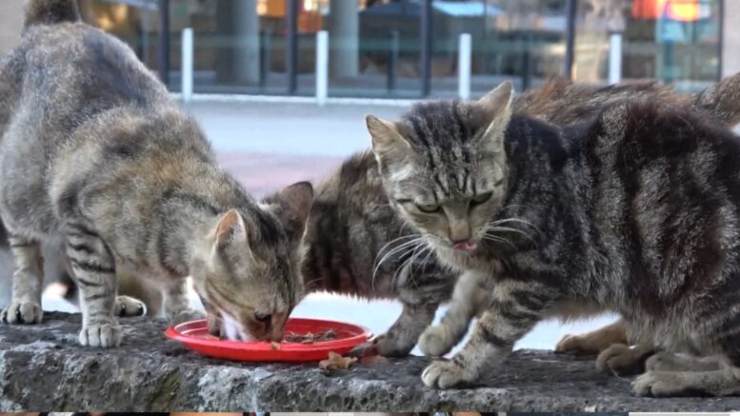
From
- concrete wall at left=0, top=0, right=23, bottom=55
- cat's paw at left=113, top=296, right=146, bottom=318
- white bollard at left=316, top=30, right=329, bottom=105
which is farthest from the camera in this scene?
white bollard at left=316, top=30, right=329, bottom=105

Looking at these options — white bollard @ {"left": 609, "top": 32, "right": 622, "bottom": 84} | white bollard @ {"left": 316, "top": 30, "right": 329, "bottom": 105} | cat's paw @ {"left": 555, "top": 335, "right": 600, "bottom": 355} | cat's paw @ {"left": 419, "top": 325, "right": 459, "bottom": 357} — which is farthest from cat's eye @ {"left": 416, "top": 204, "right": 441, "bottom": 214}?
white bollard @ {"left": 316, "top": 30, "right": 329, "bottom": 105}

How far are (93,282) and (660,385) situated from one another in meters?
1.48

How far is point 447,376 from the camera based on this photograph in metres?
2.61

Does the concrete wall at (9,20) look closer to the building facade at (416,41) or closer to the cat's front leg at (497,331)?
the cat's front leg at (497,331)

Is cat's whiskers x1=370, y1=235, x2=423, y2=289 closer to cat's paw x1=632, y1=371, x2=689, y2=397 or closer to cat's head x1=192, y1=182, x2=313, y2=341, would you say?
cat's head x1=192, y1=182, x2=313, y2=341

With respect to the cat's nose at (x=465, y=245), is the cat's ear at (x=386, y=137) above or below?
above

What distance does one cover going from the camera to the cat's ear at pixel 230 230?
9.02 ft

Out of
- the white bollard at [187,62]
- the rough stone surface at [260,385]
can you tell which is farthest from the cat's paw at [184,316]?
the white bollard at [187,62]

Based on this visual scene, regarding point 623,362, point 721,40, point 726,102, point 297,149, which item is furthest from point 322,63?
point 623,362

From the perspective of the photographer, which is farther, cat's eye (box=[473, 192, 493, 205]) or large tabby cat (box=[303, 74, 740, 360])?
large tabby cat (box=[303, 74, 740, 360])

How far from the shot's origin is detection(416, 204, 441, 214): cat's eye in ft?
8.51

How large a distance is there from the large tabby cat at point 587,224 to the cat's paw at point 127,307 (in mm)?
1284

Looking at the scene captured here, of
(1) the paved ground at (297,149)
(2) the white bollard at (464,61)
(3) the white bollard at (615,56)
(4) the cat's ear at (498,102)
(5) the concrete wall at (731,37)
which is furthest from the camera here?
(2) the white bollard at (464,61)

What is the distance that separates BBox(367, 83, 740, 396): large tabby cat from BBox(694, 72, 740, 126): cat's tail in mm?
339
